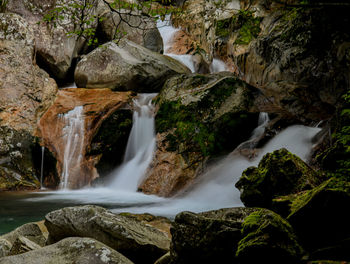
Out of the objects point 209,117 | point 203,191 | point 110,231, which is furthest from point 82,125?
point 110,231

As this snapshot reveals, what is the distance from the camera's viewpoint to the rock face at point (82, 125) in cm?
1020

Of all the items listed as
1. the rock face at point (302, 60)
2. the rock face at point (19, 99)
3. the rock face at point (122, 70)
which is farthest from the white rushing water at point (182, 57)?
the rock face at point (19, 99)

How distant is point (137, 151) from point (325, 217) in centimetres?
858

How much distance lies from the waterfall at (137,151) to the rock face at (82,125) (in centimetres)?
82

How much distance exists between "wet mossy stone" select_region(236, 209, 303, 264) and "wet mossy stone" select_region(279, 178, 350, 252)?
0.43 feet

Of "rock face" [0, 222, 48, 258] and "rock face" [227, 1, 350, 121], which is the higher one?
"rock face" [227, 1, 350, 121]

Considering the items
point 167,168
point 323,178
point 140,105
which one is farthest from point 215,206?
point 140,105

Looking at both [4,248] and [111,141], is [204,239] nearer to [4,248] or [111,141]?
[4,248]

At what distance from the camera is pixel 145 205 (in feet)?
24.4

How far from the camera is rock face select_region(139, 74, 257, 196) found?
895 cm

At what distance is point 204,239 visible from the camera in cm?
262

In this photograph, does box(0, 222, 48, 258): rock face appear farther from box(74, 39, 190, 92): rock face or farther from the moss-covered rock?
box(74, 39, 190, 92): rock face

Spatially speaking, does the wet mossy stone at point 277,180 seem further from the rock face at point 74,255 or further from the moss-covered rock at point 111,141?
the moss-covered rock at point 111,141

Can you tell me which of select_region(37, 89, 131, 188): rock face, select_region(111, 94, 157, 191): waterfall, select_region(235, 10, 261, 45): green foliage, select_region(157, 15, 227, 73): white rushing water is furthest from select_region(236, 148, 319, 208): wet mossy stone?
select_region(157, 15, 227, 73): white rushing water
